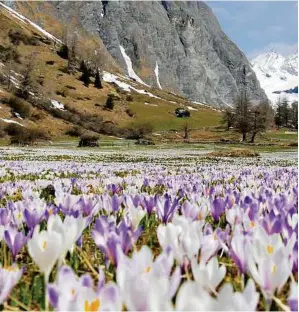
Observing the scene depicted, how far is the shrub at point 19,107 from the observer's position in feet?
301

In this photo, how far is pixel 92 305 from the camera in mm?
1414

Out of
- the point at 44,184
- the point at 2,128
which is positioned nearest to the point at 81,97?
the point at 2,128

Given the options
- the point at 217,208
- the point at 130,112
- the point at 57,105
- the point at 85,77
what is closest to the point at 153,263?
the point at 217,208

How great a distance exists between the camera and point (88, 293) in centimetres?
142

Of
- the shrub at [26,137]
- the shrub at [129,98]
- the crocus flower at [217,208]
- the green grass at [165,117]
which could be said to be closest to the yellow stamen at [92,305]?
the crocus flower at [217,208]

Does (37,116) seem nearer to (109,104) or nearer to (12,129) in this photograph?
(12,129)

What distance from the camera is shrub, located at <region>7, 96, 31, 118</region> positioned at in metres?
91.8

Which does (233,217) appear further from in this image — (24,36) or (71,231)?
(24,36)

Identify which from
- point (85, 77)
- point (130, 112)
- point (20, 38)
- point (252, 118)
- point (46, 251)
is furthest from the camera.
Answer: point (20, 38)

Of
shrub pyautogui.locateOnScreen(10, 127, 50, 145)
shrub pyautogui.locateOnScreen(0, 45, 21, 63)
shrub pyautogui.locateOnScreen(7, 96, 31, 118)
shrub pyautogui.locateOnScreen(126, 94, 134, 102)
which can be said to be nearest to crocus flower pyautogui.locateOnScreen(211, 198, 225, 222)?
shrub pyautogui.locateOnScreen(10, 127, 50, 145)

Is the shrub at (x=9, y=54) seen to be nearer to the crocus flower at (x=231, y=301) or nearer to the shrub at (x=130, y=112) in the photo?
the shrub at (x=130, y=112)

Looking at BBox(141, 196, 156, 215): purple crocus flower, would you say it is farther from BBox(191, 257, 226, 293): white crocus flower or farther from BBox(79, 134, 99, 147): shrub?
BBox(79, 134, 99, 147): shrub

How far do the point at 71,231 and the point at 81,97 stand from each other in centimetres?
13218

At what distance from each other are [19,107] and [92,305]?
9493 cm
